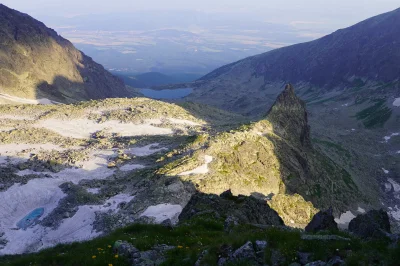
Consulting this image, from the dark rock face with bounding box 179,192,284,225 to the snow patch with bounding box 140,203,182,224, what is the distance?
719 cm

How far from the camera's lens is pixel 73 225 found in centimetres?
4053

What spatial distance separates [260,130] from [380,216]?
45374mm

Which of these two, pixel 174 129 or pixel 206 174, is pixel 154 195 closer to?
pixel 206 174

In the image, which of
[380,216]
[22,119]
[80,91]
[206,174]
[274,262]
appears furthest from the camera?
[80,91]

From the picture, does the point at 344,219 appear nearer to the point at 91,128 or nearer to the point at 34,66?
the point at 91,128

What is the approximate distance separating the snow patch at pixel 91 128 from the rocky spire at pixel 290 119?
2396 centimetres

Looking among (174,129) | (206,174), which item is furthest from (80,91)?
(206,174)

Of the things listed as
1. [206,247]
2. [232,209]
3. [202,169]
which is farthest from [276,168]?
[206,247]

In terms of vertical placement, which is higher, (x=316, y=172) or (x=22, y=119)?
(x=22, y=119)

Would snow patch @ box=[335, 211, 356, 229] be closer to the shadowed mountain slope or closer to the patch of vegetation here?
the shadowed mountain slope

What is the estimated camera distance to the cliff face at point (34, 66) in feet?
469

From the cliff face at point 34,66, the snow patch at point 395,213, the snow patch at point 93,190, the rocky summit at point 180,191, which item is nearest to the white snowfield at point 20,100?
the cliff face at point 34,66

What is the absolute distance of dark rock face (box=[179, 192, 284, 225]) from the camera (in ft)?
102

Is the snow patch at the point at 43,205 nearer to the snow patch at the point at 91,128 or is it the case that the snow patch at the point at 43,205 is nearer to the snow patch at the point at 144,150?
the snow patch at the point at 144,150
